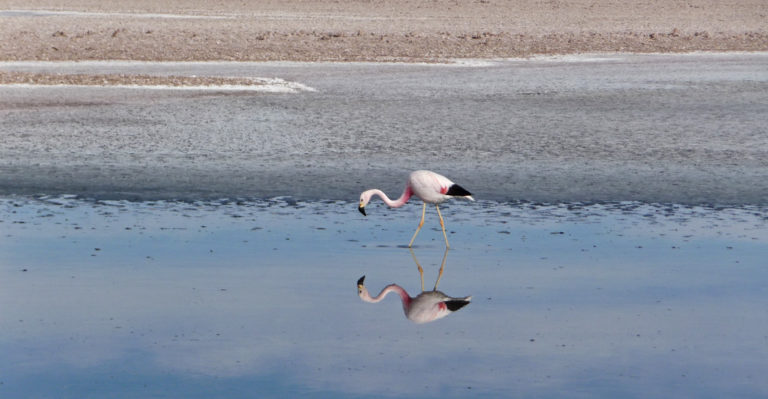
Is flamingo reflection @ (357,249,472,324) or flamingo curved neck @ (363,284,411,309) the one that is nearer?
flamingo reflection @ (357,249,472,324)

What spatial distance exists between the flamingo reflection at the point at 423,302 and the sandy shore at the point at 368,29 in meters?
21.2

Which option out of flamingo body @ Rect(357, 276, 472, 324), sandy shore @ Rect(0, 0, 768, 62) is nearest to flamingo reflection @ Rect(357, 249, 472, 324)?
flamingo body @ Rect(357, 276, 472, 324)

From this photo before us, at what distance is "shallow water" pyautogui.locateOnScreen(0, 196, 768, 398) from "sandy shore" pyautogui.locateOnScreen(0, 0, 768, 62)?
1884 cm

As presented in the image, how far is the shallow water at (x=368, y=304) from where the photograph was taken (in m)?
5.77

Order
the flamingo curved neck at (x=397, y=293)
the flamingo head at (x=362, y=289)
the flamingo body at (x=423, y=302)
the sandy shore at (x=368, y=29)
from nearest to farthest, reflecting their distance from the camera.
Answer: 1. the flamingo body at (x=423, y=302)
2. the flamingo curved neck at (x=397, y=293)
3. the flamingo head at (x=362, y=289)
4. the sandy shore at (x=368, y=29)

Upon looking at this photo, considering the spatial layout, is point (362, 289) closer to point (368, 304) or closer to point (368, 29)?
point (368, 304)

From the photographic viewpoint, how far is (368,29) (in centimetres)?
3978

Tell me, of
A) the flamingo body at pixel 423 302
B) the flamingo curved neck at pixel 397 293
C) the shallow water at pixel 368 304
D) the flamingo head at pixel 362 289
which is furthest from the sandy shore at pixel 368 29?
the flamingo body at pixel 423 302

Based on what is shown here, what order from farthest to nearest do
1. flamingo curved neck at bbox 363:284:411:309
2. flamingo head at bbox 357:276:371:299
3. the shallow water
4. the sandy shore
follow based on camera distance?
the sandy shore, flamingo head at bbox 357:276:371:299, flamingo curved neck at bbox 363:284:411:309, the shallow water

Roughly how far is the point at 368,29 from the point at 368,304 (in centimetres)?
3311

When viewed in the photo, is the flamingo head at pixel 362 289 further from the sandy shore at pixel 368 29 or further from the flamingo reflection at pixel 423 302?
the sandy shore at pixel 368 29

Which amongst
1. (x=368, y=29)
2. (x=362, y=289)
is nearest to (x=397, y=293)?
(x=362, y=289)

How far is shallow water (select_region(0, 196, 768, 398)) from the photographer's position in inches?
227

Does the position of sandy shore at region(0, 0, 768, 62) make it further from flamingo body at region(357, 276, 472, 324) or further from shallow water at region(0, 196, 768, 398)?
flamingo body at region(357, 276, 472, 324)
